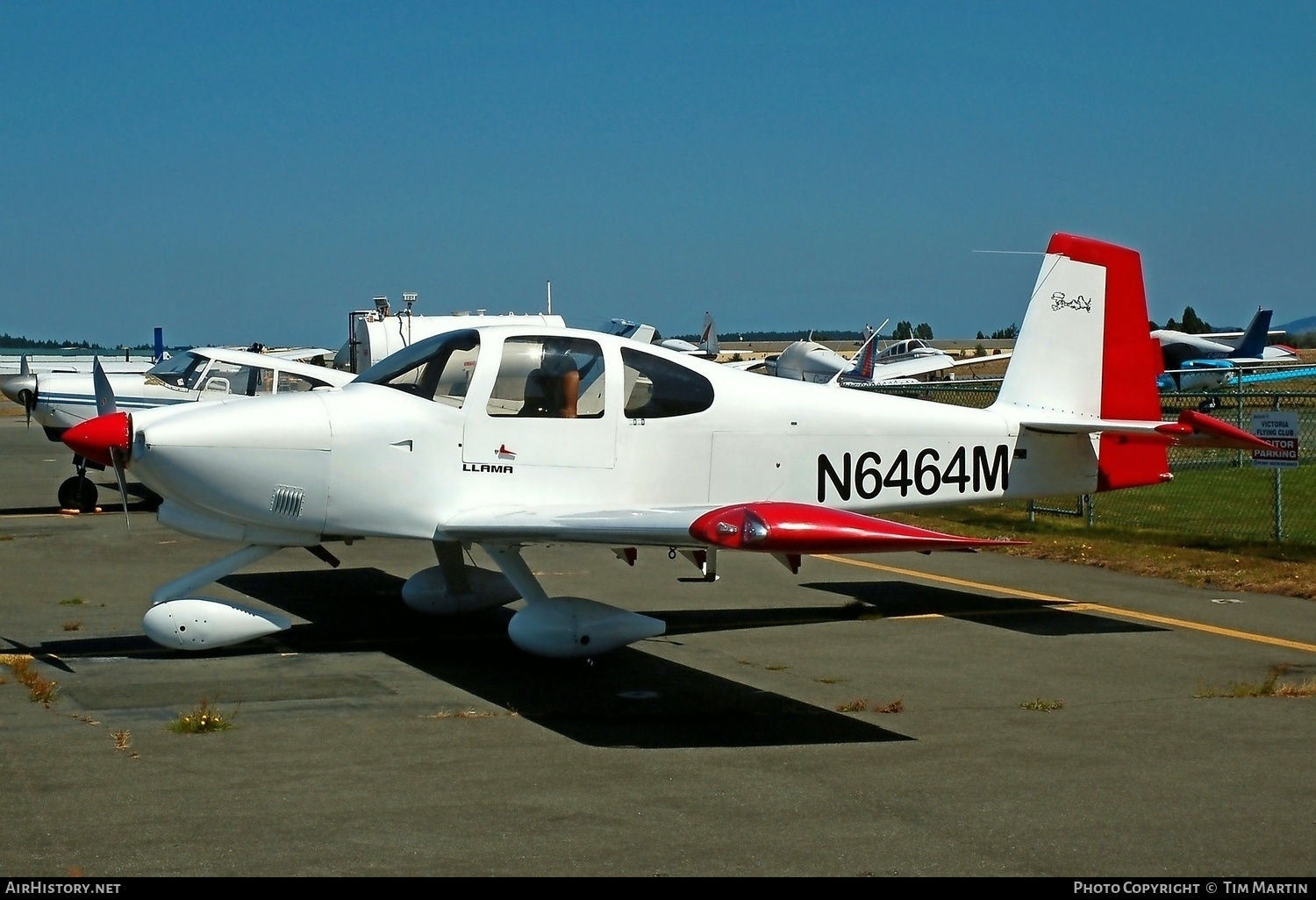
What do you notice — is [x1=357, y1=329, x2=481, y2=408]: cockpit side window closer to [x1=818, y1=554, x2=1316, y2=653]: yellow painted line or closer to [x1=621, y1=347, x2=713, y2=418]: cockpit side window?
[x1=621, y1=347, x2=713, y2=418]: cockpit side window

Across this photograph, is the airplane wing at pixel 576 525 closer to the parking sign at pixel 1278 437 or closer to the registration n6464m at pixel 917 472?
the registration n6464m at pixel 917 472

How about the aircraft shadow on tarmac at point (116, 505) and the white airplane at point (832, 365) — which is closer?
the aircraft shadow on tarmac at point (116, 505)

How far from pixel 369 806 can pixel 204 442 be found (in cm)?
319

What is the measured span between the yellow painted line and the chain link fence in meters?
2.29

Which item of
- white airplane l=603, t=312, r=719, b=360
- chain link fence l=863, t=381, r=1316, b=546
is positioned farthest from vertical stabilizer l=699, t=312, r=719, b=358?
chain link fence l=863, t=381, r=1316, b=546

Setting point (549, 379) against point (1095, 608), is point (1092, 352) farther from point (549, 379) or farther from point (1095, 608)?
point (549, 379)

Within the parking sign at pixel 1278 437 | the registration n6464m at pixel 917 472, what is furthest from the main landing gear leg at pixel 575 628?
the parking sign at pixel 1278 437

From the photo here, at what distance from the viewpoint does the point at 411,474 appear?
8.08 meters

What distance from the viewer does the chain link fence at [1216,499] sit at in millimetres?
14102

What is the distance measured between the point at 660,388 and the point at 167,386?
10.7 meters

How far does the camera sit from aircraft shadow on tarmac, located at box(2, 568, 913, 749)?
21.7 ft

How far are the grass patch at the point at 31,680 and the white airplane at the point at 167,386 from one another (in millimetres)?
8379

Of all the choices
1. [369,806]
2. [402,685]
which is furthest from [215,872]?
[402,685]
